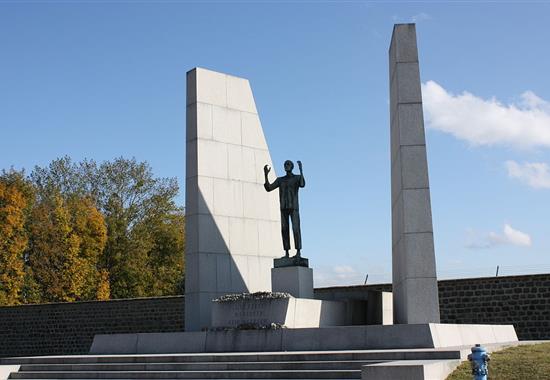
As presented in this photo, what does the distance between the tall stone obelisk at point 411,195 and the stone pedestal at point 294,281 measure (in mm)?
2008

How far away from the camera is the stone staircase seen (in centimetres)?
997

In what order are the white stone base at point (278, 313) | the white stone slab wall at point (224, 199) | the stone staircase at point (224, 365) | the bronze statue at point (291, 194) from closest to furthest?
the stone staircase at point (224, 365) < the white stone base at point (278, 313) < the bronze statue at point (291, 194) < the white stone slab wall at point (224, 199)

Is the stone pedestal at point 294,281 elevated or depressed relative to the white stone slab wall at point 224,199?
depressed

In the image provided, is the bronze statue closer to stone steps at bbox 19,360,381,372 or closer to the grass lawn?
stone steps at bbox 19,360,381,372

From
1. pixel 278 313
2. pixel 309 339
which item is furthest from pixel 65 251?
pixel 309 339

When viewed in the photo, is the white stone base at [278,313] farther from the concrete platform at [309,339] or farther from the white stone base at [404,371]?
the white stone base at [404,371]

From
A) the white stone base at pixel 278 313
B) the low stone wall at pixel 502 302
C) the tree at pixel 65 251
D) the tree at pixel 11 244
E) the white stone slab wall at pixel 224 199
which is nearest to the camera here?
the white stone base at pixel 278 313

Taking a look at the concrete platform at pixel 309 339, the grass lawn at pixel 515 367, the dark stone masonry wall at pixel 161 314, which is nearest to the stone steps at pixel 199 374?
the grass lawn at pixel 515 367

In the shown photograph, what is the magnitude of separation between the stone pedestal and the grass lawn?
4.79 m

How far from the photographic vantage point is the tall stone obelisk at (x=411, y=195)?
11961 millimetres

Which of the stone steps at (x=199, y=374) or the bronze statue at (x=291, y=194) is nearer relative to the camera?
the stone steps at (x=199, y=374)

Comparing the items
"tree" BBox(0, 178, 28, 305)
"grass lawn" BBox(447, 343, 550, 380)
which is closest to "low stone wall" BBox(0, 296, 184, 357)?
"tree" BBox(0, 178, 28, 305)

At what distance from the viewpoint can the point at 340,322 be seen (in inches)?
559

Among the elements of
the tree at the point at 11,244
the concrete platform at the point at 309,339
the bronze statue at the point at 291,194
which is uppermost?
the tree at the point at 11,244
